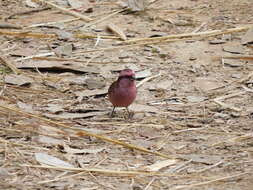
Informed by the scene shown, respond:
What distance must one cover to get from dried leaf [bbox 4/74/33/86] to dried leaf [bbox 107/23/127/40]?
1.55 meters

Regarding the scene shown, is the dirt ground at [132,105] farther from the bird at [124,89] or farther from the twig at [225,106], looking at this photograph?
the bird at [124,89]

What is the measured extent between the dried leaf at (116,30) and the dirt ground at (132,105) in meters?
0.06

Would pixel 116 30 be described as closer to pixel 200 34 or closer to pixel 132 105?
pixel 200 34

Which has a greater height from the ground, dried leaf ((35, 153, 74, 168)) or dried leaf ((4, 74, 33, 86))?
dried leaf ((4, 74, 33, 86))

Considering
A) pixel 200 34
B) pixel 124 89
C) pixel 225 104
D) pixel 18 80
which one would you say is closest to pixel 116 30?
pixel 200 34

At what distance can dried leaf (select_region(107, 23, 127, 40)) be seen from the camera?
27.8 feet

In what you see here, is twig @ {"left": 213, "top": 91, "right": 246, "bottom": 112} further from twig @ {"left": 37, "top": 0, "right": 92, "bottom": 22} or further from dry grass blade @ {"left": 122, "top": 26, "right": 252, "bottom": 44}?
twig @ {"left": 37, "top": 0, "right": 92, "bottom": 22}

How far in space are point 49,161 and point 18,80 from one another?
75.0 inches

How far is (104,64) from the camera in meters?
7.84

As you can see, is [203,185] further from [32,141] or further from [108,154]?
[32,141]

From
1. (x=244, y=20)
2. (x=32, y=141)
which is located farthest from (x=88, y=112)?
(x=244, y=20)

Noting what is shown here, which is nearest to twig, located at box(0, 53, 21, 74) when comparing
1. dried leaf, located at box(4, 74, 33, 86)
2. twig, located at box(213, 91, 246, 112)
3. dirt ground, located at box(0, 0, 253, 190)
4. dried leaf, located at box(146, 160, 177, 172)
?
dirt ground, located at box(0, 0, 253, 190)

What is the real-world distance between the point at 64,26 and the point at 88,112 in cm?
240

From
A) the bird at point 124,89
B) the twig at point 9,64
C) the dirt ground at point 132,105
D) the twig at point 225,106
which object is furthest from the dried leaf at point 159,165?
the twig at point 9,64
